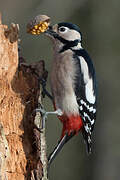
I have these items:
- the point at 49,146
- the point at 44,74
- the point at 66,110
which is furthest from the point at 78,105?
the point at 49,146

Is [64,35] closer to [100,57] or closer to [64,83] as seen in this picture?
[64,83]

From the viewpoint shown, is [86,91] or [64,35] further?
[64,35]

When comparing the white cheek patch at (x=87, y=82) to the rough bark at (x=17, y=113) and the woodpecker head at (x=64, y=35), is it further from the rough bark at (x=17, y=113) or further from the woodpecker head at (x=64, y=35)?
the rough bark at (x=17, y=113)

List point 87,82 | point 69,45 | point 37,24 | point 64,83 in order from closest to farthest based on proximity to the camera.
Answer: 1. point 37,24
2. point 64,83
3. point 87,82
4. point 69,45

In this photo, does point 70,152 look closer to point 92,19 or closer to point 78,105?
point 92,19

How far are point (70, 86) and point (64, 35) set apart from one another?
0.66 m

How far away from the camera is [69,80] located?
5.39 m

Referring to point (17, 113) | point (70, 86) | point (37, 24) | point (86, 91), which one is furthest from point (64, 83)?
point (17, 113)

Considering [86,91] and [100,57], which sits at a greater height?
[100,57]

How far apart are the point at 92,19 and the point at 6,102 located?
7.10 m

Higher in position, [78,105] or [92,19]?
[92,19]

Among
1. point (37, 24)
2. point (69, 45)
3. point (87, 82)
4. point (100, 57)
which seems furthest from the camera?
point (100, 57)

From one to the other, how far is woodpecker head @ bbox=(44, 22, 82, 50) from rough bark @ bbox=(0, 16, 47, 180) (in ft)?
2.11

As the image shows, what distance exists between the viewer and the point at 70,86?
539 cm
